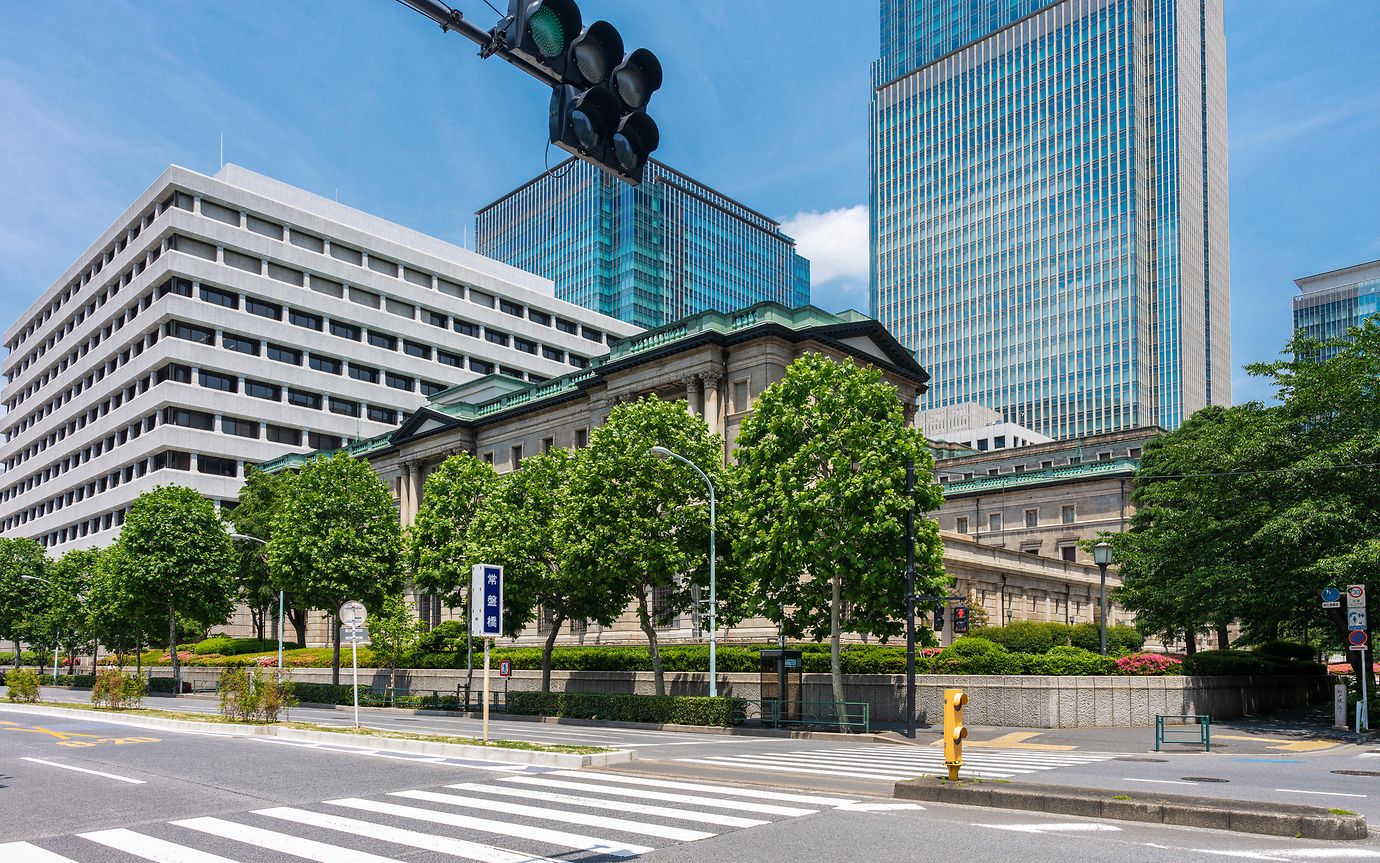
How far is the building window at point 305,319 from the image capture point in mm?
99312

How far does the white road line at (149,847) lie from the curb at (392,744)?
9.12 m

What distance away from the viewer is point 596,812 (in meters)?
13.9

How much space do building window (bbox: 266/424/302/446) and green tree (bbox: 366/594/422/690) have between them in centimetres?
4928

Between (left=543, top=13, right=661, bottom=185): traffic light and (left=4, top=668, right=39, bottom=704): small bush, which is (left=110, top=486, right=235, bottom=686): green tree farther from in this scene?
(left=543, top=13, right=661, bottom=185): traffic light

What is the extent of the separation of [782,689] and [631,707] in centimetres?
582

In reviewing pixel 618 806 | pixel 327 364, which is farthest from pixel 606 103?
pixel 327 364

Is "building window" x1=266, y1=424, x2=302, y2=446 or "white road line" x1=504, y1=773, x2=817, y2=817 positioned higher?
"building window" x1=266, y1=424, x2=302, y2=446

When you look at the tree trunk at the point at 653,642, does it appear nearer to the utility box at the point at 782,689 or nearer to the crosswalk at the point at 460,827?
the utility box at the point at 782,689

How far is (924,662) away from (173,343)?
77.2 metres

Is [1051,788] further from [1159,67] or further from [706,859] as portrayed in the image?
[1159,67]

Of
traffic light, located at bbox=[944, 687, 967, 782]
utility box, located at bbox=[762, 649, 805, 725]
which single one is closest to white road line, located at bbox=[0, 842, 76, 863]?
traffic light, located at bbox=[944, 687, 967, 782]

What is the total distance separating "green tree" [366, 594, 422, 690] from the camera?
50.1 meters

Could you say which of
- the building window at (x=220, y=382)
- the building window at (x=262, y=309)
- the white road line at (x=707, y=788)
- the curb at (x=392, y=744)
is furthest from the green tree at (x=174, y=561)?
the white road line at (x=707, y=788)

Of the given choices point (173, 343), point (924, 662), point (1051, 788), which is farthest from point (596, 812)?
point (173, 343)
